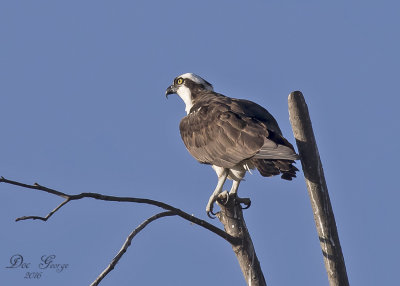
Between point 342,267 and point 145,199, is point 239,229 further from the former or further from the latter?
point 145,199

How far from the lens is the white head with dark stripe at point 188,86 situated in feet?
37.8

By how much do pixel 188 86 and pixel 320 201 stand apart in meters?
5.59

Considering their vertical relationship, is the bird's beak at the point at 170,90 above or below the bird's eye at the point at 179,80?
below

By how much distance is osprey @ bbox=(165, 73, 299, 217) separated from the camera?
8141 millimetres

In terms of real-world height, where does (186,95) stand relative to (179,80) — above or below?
below

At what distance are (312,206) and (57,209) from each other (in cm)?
235

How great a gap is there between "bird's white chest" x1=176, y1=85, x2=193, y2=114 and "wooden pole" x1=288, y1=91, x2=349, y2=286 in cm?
463

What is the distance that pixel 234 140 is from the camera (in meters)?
9.08

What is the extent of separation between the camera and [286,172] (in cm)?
769

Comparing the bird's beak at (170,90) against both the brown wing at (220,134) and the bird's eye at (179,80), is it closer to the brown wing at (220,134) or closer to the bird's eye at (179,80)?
the bird's eye at (179,80)

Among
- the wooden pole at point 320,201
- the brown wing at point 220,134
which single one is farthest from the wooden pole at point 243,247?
the brown wing at point 220,134

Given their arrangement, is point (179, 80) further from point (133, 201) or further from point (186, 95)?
point (133, 201)

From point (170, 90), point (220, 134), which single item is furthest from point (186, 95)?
point (220, 134)

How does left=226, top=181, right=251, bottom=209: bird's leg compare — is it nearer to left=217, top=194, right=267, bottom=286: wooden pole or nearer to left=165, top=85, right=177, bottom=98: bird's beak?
left=217, top=194, right=267, bottom=286: wooden pole
